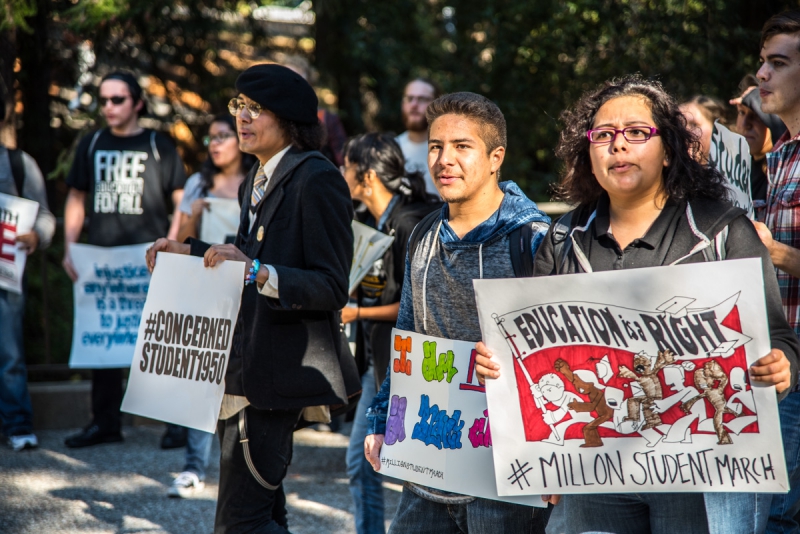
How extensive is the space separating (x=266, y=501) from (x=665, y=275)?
1855 mm

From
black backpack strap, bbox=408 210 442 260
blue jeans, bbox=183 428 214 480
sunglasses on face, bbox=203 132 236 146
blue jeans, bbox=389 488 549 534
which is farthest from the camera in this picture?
sunglasses on face, bbox=203 132 236 146

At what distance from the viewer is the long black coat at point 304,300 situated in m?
3.29

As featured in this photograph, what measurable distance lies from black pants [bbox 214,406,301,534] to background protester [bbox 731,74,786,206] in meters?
2.63

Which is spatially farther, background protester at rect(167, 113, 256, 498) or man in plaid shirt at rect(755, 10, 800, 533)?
background protester at rect(167, 113, 256, 498)

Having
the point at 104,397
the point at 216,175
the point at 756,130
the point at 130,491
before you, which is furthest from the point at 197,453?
the point at 756,130

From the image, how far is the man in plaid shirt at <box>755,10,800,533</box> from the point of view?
3.12 meters

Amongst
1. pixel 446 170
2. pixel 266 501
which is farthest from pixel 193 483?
pixel 446 170

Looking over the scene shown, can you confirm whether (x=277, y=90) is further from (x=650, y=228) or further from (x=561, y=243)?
(x=650, y=228)

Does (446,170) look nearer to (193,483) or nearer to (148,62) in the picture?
(193,483)

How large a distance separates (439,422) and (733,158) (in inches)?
66.7

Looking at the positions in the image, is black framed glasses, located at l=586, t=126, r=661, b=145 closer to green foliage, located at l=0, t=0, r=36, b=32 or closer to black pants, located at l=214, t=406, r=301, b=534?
black pants, located at l=214, t=406, r=301, b=534

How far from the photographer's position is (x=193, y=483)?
17.7 feet

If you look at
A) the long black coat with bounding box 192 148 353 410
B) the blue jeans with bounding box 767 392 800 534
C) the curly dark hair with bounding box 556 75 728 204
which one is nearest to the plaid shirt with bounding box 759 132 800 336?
the blue jeans with bounding box 767 392 800 534

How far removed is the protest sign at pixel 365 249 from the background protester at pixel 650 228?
6.24 ft
